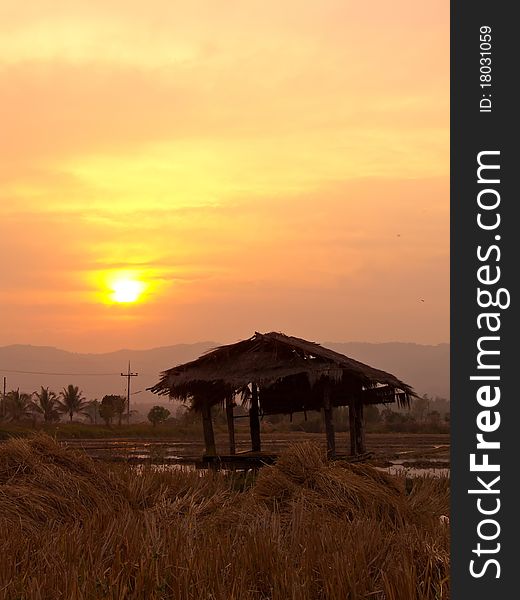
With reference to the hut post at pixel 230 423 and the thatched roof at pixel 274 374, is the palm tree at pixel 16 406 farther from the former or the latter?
the thatched roof at pixel 274 374

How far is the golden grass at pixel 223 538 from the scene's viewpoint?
5152mm

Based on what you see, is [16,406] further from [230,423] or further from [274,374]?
[274,374]

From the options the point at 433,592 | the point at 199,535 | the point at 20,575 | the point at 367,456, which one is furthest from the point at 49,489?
the point at 367,456

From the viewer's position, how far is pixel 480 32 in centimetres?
390

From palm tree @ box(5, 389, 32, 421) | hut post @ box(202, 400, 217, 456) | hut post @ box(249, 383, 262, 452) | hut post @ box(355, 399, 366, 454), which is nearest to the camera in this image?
hut post @ box(202, 400, 217, 456)

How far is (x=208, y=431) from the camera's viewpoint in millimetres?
17141

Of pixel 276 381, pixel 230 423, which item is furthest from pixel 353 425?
pixel 276 381

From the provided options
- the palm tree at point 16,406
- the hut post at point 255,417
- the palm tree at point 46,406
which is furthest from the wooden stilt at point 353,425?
the palm tree at point 46,406

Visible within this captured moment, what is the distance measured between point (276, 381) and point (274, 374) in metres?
0.23

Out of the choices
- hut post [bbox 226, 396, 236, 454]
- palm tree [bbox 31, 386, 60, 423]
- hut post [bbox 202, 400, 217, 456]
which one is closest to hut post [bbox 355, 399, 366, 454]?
hut post [bbox 226, 396, 236, 454]

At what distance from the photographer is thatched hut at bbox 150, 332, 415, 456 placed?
1542cm

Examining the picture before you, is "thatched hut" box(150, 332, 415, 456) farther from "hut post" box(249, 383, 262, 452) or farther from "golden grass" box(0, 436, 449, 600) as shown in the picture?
"golden grass" box(0, 436, 449, 600)

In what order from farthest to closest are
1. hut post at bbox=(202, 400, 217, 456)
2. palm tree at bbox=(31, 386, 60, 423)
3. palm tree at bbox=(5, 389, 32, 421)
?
palm tree at bbox=(31, 386, 60, 423) → palm tree at bbox=(5, 389, 32, 421) → hut post at bbox=(202, 400, 217, 456)

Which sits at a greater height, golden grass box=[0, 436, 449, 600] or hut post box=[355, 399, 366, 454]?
hut post box=[355, 399, 366, 454]
